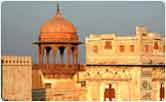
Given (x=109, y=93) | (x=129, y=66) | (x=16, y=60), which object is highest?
(x=16, y=60)

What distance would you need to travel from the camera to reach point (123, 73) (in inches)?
770

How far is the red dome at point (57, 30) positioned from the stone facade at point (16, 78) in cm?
285

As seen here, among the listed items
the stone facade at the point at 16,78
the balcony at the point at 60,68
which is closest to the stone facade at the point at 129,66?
the balcony at the point at 60,68

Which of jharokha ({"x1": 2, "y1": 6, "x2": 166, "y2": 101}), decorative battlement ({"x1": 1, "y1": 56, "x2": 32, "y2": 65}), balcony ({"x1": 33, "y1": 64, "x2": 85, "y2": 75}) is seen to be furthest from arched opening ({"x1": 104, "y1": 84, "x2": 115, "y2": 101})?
decorative battlement ({"x1": 1, "y1": 56, "x2": 32, "y2": 65})

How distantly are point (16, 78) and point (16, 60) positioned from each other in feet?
1.60

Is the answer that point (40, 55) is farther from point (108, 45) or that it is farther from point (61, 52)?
point (108, 45)

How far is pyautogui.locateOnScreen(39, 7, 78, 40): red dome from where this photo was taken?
2138cm

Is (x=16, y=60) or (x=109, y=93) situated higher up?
(x=16, y=60)

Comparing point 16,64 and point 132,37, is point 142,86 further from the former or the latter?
point 16,64

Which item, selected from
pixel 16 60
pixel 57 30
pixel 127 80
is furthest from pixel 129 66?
pixel 16 60

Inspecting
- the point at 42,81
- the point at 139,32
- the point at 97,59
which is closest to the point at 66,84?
the point at 42,81

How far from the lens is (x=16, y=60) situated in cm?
1836

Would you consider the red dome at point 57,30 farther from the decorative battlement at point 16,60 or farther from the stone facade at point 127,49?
the decorative battlement at point 16,60

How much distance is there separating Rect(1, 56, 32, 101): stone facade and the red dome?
2.85 m
